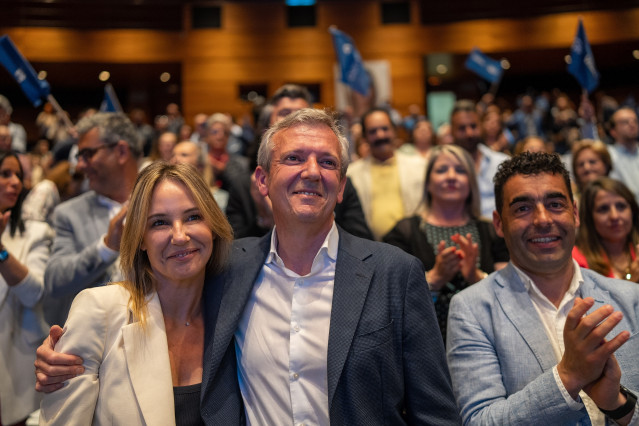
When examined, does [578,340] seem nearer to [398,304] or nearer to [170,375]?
[398,304]

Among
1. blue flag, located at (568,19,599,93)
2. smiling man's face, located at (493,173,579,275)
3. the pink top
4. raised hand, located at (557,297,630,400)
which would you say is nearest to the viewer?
raised hand, located at (557,297,630,400)

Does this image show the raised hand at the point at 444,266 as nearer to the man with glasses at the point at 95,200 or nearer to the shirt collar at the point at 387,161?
the man with glasses at the point at 95,200

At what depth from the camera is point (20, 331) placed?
2.77m

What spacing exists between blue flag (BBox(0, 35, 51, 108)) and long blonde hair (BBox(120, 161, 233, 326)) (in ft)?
8.77

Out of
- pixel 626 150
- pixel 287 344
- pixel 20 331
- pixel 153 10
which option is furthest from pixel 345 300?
pixel 153 10

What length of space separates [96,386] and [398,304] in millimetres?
917

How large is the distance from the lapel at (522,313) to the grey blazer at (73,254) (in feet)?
5.17

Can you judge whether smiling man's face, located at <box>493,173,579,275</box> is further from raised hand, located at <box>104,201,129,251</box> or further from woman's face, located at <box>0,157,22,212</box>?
woman's face, located at <box>0,157,22,212</box>

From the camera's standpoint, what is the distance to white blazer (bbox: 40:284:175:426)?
1.70 metres

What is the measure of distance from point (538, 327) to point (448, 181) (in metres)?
1.14

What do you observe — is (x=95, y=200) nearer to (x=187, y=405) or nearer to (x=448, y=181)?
(x=187, y=405)

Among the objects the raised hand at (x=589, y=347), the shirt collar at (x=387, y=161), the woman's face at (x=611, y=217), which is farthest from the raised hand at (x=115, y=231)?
the woman's face at (x=611, y=217)

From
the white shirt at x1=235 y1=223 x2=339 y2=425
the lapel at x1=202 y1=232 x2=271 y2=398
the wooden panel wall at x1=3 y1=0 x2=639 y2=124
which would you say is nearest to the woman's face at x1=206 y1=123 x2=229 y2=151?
the lapel at x1=202 y1=232 x2=271 y2=398

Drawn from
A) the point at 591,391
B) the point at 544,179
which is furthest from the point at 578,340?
the point at 544,179
